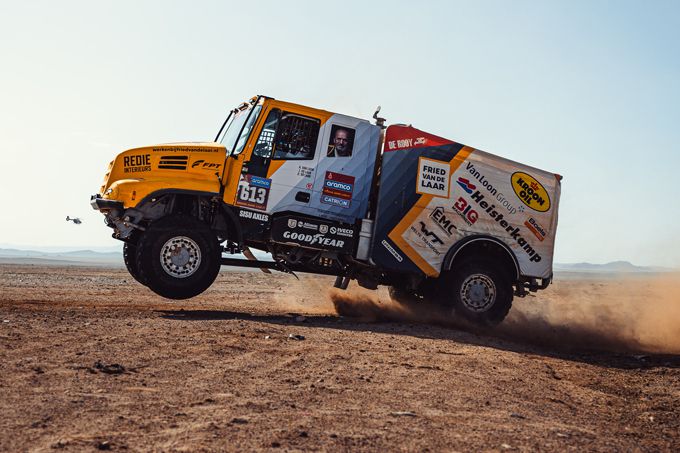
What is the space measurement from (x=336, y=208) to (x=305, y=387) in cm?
589

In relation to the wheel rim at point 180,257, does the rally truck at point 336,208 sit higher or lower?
higher

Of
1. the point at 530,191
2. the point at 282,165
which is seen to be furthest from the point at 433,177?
the point at 282,165

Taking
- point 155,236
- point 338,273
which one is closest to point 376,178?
point 338,273

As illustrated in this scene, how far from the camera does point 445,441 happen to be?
181 inches

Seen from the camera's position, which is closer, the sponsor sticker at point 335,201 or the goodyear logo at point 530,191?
the sponsor sticker at point 335,201

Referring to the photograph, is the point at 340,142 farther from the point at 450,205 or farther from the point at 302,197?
the point at 450,205

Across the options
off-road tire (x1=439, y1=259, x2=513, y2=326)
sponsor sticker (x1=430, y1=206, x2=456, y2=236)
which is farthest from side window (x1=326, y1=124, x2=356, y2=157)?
off-road tire (x1=439, y1=259, x2=513, y2=326)

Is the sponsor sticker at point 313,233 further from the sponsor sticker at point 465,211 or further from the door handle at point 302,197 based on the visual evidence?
the sponsor sticker at point 465,211

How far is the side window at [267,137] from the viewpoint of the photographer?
10992 millimetres

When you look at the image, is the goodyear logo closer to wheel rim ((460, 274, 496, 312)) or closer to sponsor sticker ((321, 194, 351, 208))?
wheel rim ((460, 274, 496, 312))

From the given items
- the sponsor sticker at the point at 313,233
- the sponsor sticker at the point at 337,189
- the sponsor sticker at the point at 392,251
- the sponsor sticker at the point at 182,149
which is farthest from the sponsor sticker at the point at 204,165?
the sponsor sticker at the point at 392,251

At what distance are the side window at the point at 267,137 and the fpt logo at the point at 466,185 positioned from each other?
132 inches

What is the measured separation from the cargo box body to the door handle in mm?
1281

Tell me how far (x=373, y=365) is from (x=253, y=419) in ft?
7.83
